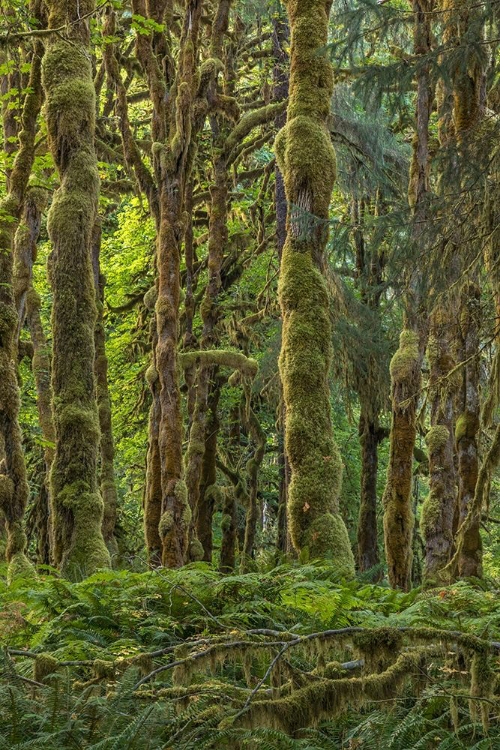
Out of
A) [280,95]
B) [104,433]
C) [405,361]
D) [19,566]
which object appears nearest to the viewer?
[19,566]

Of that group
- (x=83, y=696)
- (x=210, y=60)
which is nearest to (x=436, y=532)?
(x=210, y=60)

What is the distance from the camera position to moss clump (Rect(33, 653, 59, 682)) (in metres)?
3.78

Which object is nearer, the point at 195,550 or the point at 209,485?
the point at 195,550

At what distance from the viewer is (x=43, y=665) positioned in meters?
3.80

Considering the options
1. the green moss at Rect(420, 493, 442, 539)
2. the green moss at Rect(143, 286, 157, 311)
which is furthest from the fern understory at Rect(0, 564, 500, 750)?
the green moss at Rect(143, 286, 157, 311)

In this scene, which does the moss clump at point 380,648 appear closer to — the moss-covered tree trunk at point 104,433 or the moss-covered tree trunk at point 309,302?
the moss-covered tree trunk at point 309,302

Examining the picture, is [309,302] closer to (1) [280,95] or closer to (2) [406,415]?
(2) [406,415]

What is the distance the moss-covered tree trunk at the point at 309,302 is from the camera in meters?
7.62

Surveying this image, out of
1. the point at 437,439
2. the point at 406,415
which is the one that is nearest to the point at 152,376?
the point at 406,415

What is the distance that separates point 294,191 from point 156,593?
4.48 m

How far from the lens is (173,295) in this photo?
13227 mm

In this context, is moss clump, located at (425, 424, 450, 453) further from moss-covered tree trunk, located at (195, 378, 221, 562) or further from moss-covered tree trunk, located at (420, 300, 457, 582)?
moss-covered tree trunk, located at (195, 378, 221, 562)

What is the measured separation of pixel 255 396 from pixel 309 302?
1236 cm

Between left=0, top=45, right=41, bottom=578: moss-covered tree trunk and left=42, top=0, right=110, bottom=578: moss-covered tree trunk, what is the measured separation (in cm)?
96
